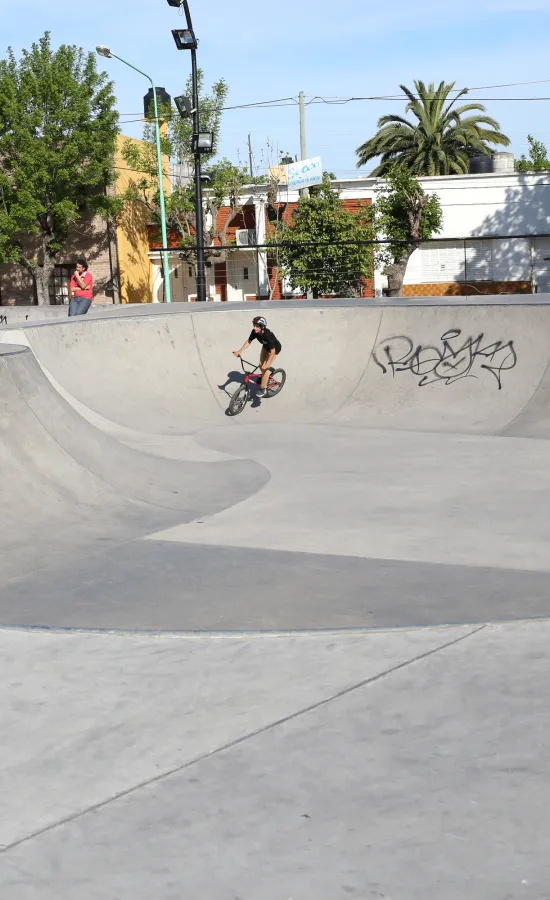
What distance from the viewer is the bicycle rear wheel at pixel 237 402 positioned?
1467 cm

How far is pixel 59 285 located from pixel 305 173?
13.4 meters

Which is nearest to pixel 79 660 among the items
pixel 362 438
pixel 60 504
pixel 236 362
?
pixel 60 504

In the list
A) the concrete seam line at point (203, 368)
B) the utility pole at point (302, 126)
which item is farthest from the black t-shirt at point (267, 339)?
the utility pole at point (302, 126)

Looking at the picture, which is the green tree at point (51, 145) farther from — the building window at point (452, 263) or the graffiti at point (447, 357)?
the graffiti at point (447, 357)

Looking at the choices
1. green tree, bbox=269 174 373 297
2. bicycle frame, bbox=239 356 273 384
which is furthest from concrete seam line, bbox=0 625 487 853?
green tree, bbox=269 174 373 297

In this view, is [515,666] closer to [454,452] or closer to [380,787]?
[380,787]

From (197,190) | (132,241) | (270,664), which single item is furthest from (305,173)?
(270,664)

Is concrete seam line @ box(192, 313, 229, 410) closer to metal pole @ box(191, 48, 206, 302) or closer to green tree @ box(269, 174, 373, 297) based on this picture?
metal pole @ box(191, 48, 206, 302)

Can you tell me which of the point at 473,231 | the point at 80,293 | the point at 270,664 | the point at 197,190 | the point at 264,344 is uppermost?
the point at 473,231

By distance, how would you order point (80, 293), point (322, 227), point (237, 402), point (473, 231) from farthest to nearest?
point (473, 231), point (322, 227), point (80, 293), point (237, 402)

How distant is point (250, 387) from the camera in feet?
50.1

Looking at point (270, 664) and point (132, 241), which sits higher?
point (132, 241)

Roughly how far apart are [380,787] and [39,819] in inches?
43.1

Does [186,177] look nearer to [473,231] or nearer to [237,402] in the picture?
[473,231]
